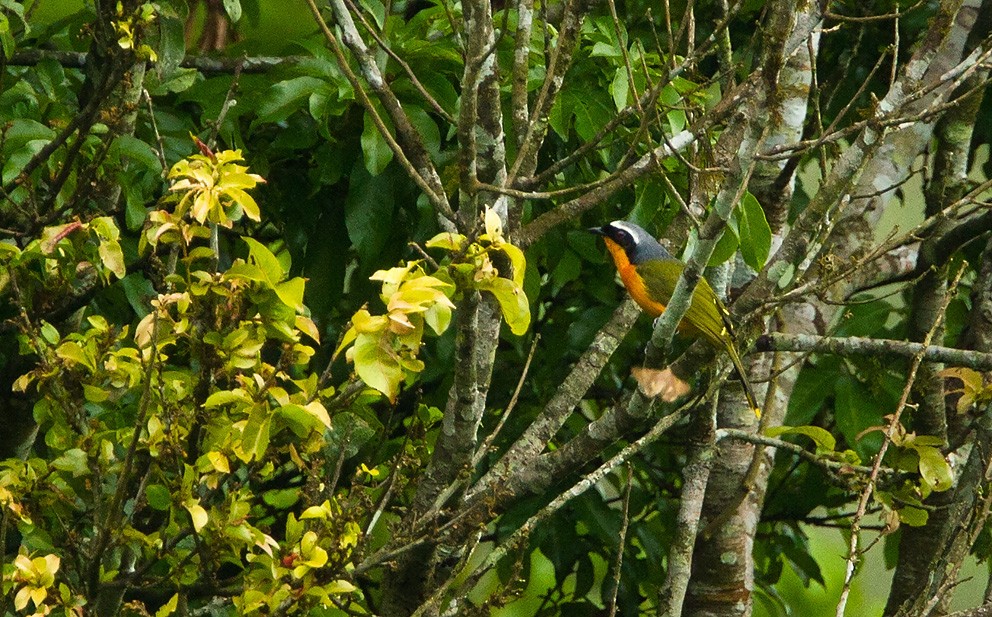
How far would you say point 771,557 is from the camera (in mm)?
5820

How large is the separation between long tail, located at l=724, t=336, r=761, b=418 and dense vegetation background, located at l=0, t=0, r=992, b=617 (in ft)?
0.25

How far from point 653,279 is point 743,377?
85 centimetres

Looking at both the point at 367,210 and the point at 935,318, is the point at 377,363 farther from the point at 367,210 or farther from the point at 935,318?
the point at 935,318

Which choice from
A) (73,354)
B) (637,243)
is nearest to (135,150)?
(73,354)

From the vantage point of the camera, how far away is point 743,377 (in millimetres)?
4312

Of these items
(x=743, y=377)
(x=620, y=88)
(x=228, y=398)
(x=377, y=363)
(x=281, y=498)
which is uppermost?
(x=620, y=88)

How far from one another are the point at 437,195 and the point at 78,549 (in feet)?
4.26

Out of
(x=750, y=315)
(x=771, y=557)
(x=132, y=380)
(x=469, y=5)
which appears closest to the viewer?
(x=132, y=380)

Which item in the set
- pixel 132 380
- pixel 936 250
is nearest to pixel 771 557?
pixel 936 250

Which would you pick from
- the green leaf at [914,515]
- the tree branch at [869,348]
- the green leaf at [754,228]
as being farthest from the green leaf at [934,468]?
the green leaf at [754,228]

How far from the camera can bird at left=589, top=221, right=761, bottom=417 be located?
4582 mm

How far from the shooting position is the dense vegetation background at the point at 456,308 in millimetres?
2834

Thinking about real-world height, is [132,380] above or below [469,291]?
below

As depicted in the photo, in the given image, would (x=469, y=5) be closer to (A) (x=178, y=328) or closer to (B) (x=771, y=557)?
(A) (x=178, y=328)
